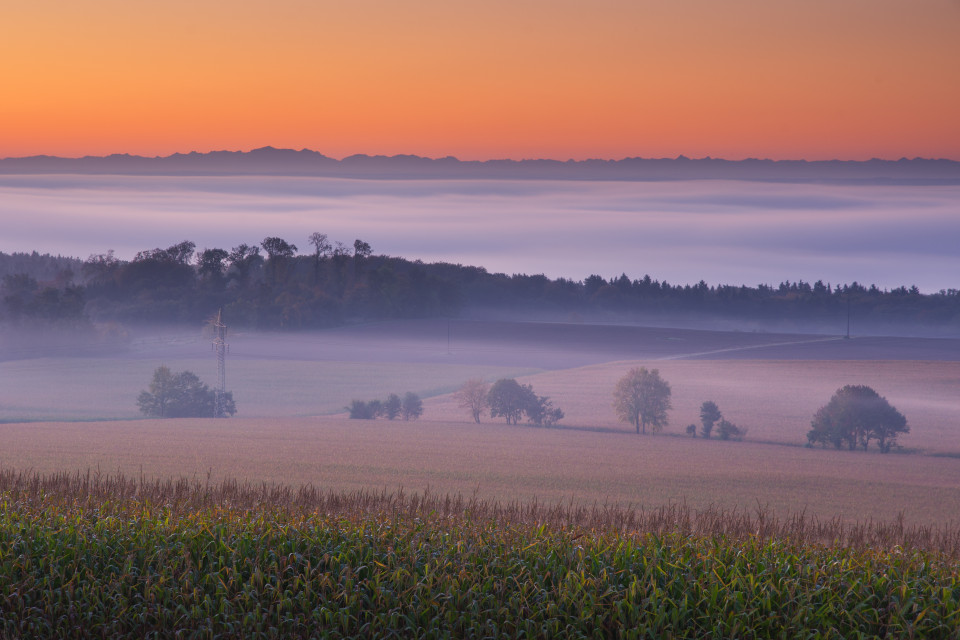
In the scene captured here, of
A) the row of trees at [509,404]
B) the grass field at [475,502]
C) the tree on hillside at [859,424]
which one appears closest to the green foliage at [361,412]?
the grass field at [475,502]

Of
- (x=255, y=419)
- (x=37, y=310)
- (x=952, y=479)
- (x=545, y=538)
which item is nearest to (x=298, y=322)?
(x=37, y=310)

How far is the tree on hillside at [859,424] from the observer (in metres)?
58.0

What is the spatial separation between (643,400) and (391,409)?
1980cm

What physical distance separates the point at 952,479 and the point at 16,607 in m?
46.8

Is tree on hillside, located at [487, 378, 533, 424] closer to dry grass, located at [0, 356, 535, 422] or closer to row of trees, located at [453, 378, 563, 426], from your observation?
row of trees, located at [453, 378, 563, 426]

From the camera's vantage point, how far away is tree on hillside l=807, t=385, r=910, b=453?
58031 millimetres

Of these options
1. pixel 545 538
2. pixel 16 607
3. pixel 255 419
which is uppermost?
pixel 545 538

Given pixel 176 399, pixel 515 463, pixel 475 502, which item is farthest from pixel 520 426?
pixel 475 502

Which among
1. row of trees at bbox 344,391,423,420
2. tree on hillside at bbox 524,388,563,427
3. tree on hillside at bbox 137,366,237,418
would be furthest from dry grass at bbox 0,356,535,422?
tree on hillside at bbox 524,388,563,427

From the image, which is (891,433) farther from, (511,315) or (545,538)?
(511,315)

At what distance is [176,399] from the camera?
7206 cm

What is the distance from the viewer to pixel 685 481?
44.1 meters

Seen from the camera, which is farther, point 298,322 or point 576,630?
point 298,322

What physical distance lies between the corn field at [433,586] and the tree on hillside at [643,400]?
2155 inches
